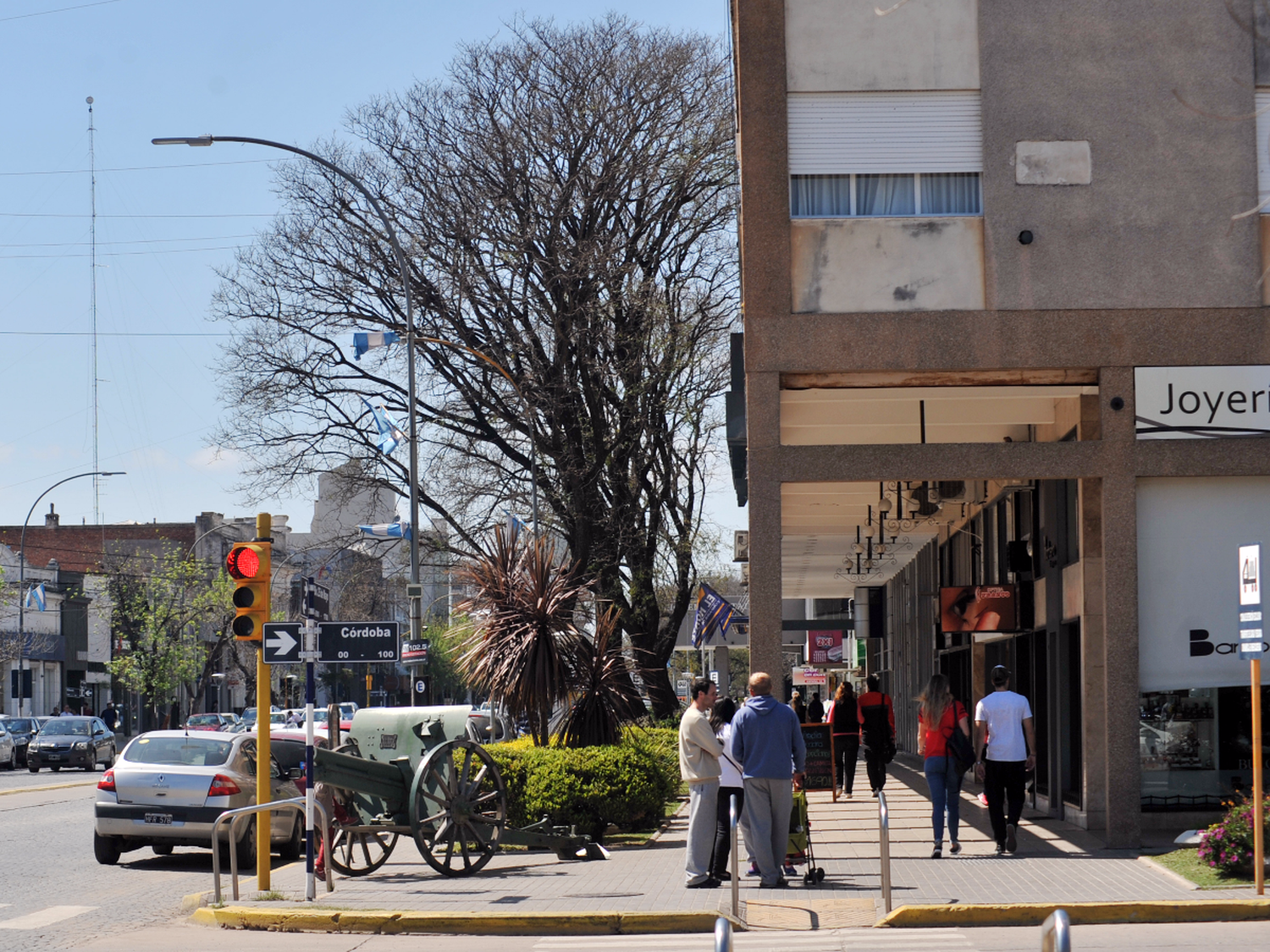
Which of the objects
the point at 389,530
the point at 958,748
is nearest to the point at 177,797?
the point at 958,748

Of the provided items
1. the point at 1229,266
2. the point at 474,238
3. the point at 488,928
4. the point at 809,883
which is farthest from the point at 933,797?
the point at 474,238

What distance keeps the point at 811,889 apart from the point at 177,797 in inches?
301

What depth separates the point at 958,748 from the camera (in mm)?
14961

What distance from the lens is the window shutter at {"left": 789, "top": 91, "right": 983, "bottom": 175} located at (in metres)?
15.9

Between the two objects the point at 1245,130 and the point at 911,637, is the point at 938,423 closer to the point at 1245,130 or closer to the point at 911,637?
the point at 1245,130

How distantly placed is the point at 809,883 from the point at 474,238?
66.8ft

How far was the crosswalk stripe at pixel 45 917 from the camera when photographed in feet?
41.5

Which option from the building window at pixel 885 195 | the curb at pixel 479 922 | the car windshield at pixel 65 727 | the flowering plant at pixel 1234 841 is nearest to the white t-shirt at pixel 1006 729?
the flowering plant at pixel 1234 841

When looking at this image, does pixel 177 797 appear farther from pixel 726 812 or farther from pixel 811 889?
pixel 811 889

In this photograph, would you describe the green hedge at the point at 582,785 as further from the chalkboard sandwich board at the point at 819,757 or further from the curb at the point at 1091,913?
the curb at the point at 1091,913

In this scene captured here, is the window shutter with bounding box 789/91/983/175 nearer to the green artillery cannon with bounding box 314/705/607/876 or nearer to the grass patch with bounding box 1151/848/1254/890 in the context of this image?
the green artillery cannon with bounding box 314/705/607/876

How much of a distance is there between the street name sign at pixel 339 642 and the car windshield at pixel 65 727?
33.6 m

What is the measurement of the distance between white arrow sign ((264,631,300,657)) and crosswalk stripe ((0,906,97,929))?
9.42ft

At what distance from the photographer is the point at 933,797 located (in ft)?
49.2
